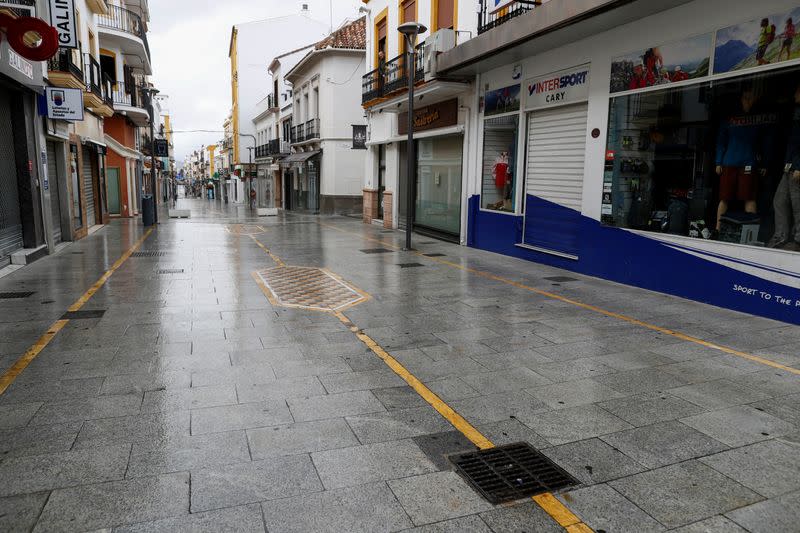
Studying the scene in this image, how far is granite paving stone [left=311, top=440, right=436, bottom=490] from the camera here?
3293 millimetres

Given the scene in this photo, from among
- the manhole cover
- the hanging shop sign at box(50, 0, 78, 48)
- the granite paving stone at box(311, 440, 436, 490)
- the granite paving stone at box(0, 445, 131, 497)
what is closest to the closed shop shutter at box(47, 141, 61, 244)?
the hanging shop sign at box(50, 0, 78, 48)

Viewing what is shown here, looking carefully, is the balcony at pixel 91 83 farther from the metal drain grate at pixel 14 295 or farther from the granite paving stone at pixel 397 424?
the granite paving stone at pixel 397 424

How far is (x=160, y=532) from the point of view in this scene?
108 inches

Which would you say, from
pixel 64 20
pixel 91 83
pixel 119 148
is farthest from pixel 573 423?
pixel 119 148

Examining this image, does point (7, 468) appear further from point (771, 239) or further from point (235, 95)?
point (235, 95)

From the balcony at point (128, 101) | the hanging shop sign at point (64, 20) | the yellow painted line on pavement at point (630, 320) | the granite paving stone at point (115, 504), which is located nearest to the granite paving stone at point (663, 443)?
the yellow painted line on pavement at point (630, 320)

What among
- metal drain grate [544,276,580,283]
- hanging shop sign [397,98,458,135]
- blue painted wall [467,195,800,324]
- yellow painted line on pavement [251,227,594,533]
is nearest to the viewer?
yellow painted line on pavement [251,227,594,533]

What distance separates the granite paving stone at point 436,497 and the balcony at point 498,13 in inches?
397

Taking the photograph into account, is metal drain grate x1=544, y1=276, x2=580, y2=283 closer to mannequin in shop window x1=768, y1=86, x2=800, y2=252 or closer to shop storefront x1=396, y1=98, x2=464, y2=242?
mannequin in shop window x1=768, y1=86, x2=800, y2=252

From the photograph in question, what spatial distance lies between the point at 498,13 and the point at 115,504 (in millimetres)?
12424

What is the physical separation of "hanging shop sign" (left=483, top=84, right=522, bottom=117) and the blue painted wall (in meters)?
2.47

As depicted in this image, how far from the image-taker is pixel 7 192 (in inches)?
449

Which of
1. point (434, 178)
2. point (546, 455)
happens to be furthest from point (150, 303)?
point (434, 178)

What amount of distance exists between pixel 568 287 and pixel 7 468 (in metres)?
7.93
